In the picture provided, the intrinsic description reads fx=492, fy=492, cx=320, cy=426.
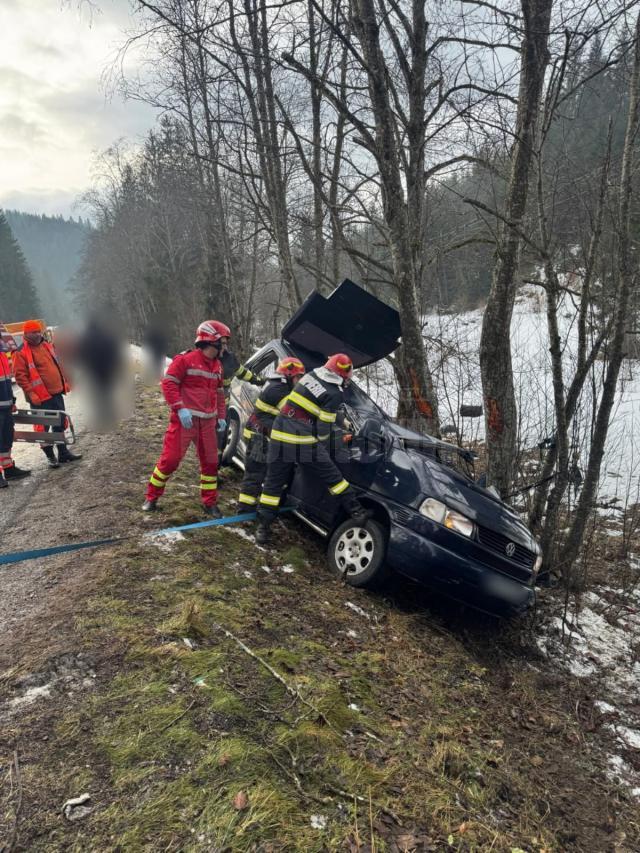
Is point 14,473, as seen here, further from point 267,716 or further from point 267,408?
point 267,716

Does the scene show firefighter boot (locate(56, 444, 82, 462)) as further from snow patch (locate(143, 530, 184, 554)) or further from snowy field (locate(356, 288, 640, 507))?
snowy field (locate(356, 288, 640, 507))

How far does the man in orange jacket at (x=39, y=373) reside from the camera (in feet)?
21.7

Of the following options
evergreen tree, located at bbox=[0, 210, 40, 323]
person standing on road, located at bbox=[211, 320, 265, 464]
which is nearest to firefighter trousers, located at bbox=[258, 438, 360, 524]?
person standing on road, located at bbox=[211, 320, 265, 464]

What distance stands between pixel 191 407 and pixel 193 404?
0.04 meters

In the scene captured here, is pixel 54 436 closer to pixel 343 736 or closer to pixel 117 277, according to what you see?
pixel 343 736

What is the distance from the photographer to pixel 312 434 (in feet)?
16.0

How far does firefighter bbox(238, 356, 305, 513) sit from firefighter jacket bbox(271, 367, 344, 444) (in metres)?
0.40

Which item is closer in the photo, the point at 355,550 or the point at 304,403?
the point at 355,550

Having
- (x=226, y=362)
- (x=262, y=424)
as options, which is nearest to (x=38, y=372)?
(x=226, y=362)

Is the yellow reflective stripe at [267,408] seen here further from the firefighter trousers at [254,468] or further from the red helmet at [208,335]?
the red helmet at [208,335]

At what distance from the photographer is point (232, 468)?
7324 millimetres

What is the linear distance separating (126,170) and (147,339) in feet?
98.8

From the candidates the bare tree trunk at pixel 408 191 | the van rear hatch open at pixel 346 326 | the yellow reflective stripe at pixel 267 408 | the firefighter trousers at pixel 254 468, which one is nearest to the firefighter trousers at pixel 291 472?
the firefighter trousers at pixel 254 468

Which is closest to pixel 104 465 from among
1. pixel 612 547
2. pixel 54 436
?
pixel 54 436
